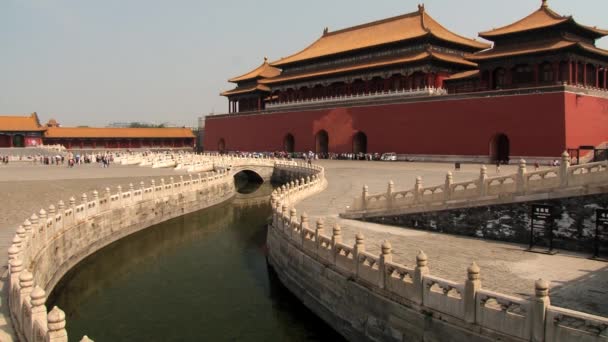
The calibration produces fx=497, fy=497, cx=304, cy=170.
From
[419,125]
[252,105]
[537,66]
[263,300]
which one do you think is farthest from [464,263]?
[252,105]

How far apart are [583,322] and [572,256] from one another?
4990 millimetres

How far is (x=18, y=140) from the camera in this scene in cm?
5244

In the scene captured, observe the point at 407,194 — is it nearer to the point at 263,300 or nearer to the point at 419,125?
the point at 263,300

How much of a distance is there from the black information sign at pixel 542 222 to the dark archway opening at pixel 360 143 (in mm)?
28949

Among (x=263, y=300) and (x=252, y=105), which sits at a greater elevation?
(x=252, y=105)

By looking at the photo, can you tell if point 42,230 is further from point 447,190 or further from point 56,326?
point 447,190

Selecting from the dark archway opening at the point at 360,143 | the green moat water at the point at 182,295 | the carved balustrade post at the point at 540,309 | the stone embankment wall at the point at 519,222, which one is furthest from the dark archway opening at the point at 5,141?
the carved balustrade post at the point at 540,309

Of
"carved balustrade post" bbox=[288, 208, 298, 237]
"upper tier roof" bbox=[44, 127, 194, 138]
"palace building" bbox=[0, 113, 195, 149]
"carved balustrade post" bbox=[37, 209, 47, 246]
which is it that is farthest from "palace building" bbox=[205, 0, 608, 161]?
"carved balustrade post" bbox=[37, 209, 47, 246]

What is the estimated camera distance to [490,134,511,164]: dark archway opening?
30.4 meters

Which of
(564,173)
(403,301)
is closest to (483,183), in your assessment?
(564,173)

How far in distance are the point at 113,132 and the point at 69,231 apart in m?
48.0

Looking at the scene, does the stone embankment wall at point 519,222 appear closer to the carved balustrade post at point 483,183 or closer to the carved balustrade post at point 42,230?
the carved balustrade post at point 483,183

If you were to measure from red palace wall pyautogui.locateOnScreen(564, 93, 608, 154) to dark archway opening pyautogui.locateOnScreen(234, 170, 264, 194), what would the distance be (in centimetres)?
1985

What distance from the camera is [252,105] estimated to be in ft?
178
